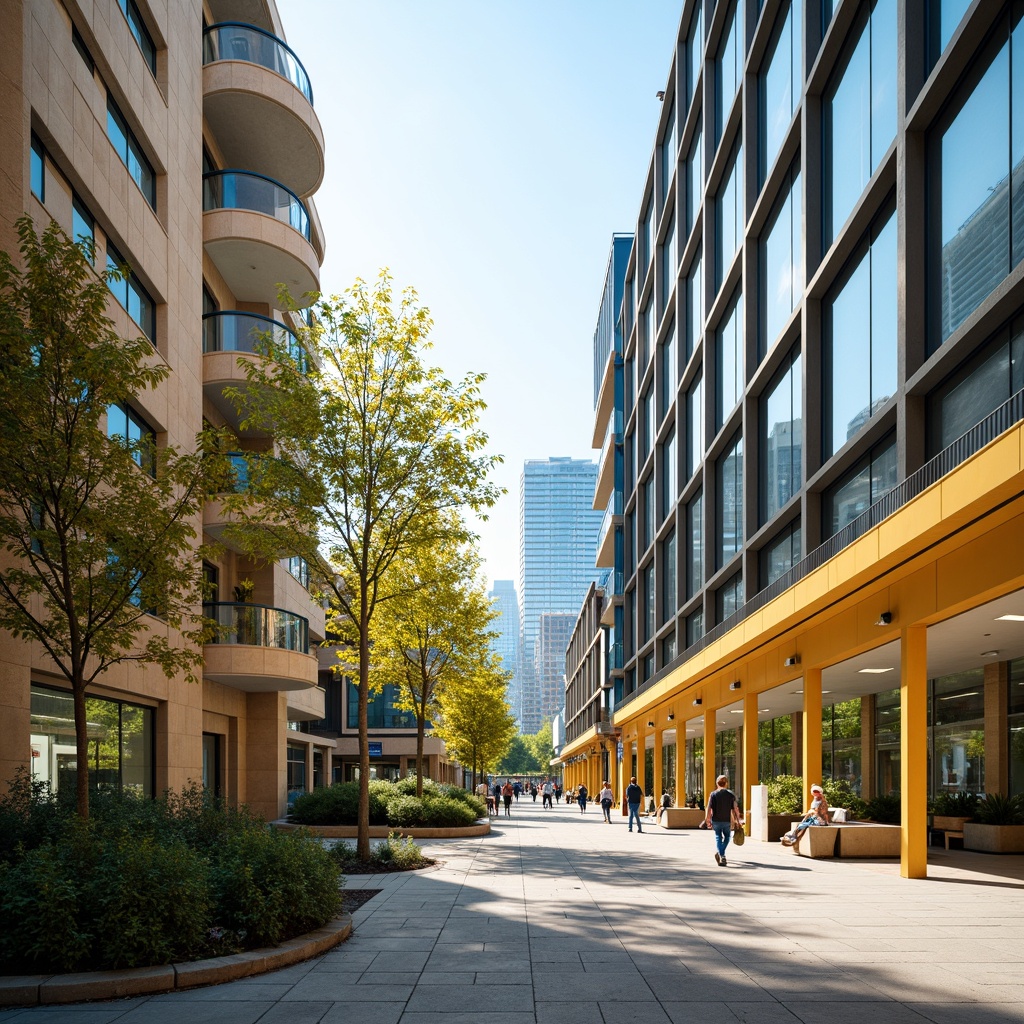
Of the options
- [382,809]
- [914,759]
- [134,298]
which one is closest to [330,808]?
[382,809]

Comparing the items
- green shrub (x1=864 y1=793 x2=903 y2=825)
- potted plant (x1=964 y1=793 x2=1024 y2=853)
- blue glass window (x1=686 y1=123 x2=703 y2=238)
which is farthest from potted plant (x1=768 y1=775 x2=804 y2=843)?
blue glass window (x1=686 y1=123 x2=703 y2=238)

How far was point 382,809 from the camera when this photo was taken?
25.1 meters

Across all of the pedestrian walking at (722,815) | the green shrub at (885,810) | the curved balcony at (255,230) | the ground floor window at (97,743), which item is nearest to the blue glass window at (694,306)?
the curved balcony at (255,230)

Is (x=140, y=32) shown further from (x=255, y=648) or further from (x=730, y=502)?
(x=730, y=502)

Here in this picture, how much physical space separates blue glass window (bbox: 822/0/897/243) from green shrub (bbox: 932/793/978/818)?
41.5 ft

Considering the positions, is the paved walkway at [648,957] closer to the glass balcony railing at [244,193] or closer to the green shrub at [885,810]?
the green shrub at [885,810]

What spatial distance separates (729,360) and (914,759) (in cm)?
1715

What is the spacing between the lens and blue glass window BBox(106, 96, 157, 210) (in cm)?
1892

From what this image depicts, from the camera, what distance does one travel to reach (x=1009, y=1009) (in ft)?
24.0

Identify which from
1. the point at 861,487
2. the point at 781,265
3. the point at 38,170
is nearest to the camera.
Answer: the point at 38,170

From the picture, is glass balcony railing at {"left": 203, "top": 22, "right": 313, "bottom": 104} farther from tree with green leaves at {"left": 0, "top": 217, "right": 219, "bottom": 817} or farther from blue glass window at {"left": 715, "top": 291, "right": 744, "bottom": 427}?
tree with green leaves at {"left": 0, "top": 217, "right": 219, "bottom": 817}

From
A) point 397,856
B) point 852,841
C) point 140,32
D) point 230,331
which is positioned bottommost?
point 852,841

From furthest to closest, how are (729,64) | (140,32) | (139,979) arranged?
(729,64), (140,32), (139,979)

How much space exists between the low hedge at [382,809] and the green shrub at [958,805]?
11.9 metres
